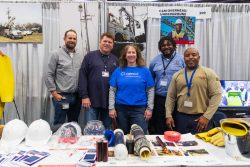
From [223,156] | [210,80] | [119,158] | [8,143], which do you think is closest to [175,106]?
[210,80]

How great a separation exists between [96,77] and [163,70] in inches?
30.3

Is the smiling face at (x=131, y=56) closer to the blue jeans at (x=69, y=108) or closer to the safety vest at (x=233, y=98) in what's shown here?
the blue jeans at (x=69, y=108)

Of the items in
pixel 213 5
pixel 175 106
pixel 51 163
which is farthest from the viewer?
pixel 213 5

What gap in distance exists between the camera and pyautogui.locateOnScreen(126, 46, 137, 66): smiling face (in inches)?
108

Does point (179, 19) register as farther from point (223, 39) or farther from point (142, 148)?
point (142, 148)

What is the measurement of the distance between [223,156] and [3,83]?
8.10ft

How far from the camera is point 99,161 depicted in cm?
166

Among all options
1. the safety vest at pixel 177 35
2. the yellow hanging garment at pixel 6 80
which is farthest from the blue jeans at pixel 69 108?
the safety vest at pixel 177 35

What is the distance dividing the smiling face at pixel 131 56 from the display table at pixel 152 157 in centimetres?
111

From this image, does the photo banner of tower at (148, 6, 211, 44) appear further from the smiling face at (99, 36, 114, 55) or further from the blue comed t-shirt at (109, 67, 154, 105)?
the blue comed t-shirt at (109, 67, 154, 105)

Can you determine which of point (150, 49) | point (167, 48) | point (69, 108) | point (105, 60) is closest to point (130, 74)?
point (105, 60)

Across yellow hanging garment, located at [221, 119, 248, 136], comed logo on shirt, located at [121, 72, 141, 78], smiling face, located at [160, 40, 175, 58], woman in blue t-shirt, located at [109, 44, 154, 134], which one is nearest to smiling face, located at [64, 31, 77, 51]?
woman in blue t-shirt, located at [109, 44, 154, 134]

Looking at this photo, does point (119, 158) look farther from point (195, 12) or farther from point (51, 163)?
point (195, 12)

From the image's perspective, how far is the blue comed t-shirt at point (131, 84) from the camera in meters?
2.76
